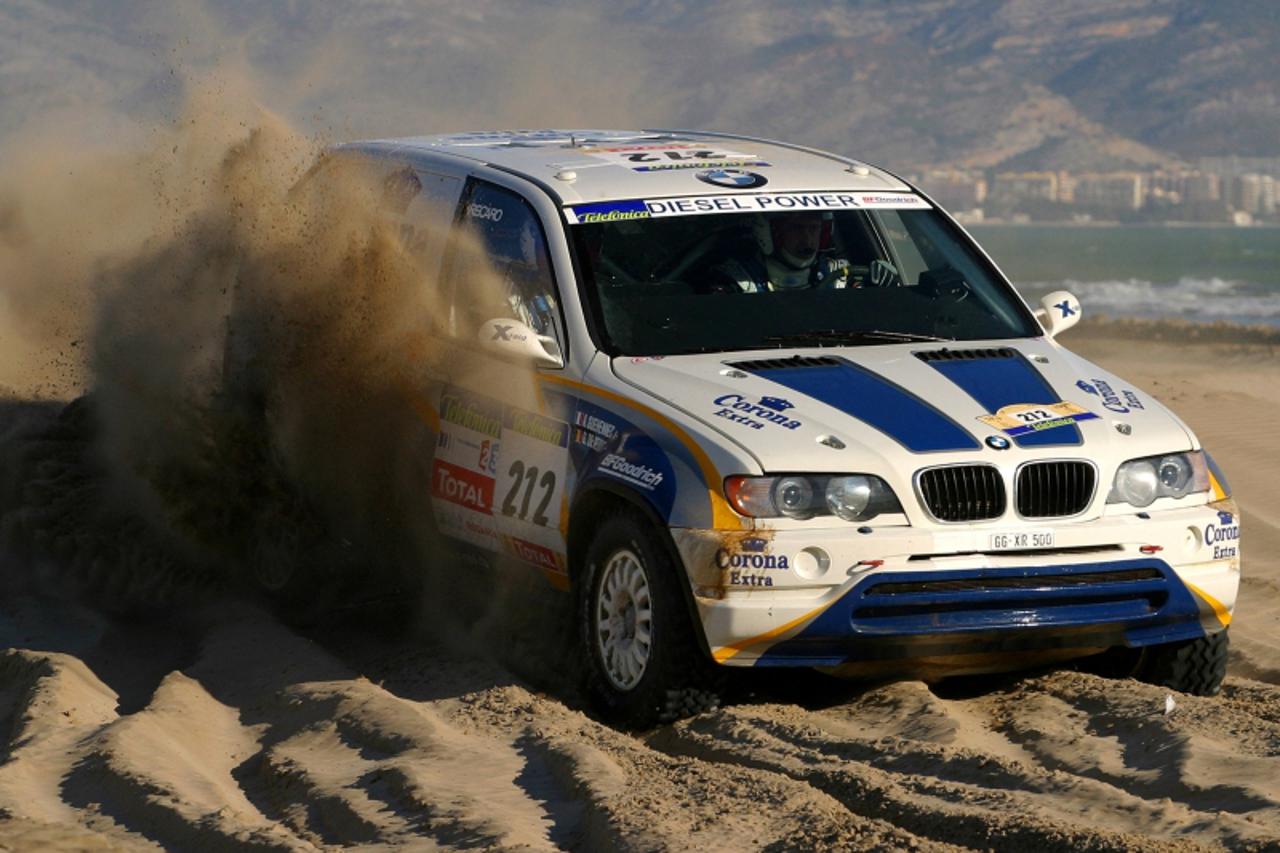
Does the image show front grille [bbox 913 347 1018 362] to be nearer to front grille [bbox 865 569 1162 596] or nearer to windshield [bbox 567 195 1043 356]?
windshield [bbox 567 195 1043 356]

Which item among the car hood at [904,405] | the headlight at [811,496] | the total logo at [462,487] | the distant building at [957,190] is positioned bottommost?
the total logo at [462,487]

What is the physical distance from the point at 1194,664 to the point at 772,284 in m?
2.01

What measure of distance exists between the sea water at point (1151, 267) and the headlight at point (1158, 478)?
77.5 feet

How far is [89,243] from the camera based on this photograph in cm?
1515

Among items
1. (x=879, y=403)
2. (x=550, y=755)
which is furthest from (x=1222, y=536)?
(x=550, y=755)

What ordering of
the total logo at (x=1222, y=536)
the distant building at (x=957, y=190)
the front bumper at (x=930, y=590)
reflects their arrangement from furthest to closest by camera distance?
1. the distant building at (x=957, y=190)
2. the total logo at (x=1222, y=536)
3. the front bumper at (x=930, y=590)

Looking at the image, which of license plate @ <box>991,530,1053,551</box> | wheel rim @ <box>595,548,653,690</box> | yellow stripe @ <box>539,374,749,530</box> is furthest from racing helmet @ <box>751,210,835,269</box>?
license plate @ <box>991,530,1053,551</box>

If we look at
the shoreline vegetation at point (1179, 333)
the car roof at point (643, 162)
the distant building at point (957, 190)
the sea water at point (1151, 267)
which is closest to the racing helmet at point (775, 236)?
the car roof at point (643, 162)

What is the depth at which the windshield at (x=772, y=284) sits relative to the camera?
24.5 ft

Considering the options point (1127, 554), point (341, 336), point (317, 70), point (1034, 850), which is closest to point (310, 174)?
point (341, 336)

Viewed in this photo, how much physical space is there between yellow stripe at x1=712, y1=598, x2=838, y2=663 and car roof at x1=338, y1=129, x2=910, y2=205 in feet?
6.63

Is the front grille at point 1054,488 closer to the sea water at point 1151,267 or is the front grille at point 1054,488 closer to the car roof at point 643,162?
the car roof at point 643,162

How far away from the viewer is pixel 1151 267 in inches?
3442

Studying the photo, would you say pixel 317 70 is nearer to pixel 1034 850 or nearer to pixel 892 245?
pixel 892 245
